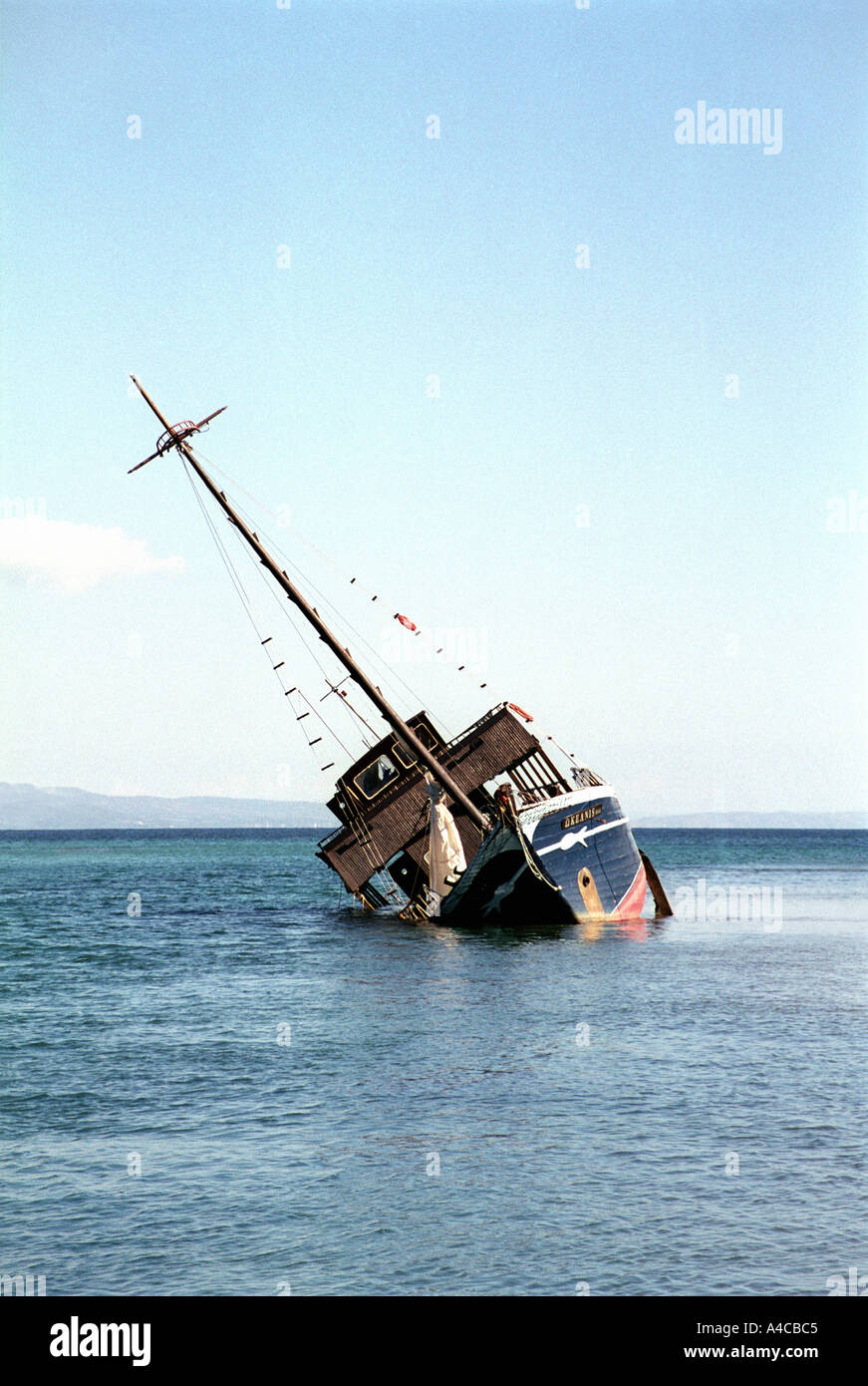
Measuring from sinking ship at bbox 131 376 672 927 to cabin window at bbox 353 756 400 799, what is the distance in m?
0.04

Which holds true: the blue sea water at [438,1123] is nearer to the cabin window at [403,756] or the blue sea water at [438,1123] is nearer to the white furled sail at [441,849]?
the white furled sail at [441,849]

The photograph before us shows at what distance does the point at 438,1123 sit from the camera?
18.7 metres

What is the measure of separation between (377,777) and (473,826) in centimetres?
447

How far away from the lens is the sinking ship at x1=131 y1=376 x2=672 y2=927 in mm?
41906

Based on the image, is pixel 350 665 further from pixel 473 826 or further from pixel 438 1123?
pixel 438 1123

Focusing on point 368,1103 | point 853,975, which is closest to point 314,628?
point 853,975

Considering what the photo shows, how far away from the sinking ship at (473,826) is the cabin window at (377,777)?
0.04 m

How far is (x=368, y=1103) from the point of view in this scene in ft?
65.4

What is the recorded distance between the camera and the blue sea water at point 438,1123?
1370 centimetres
